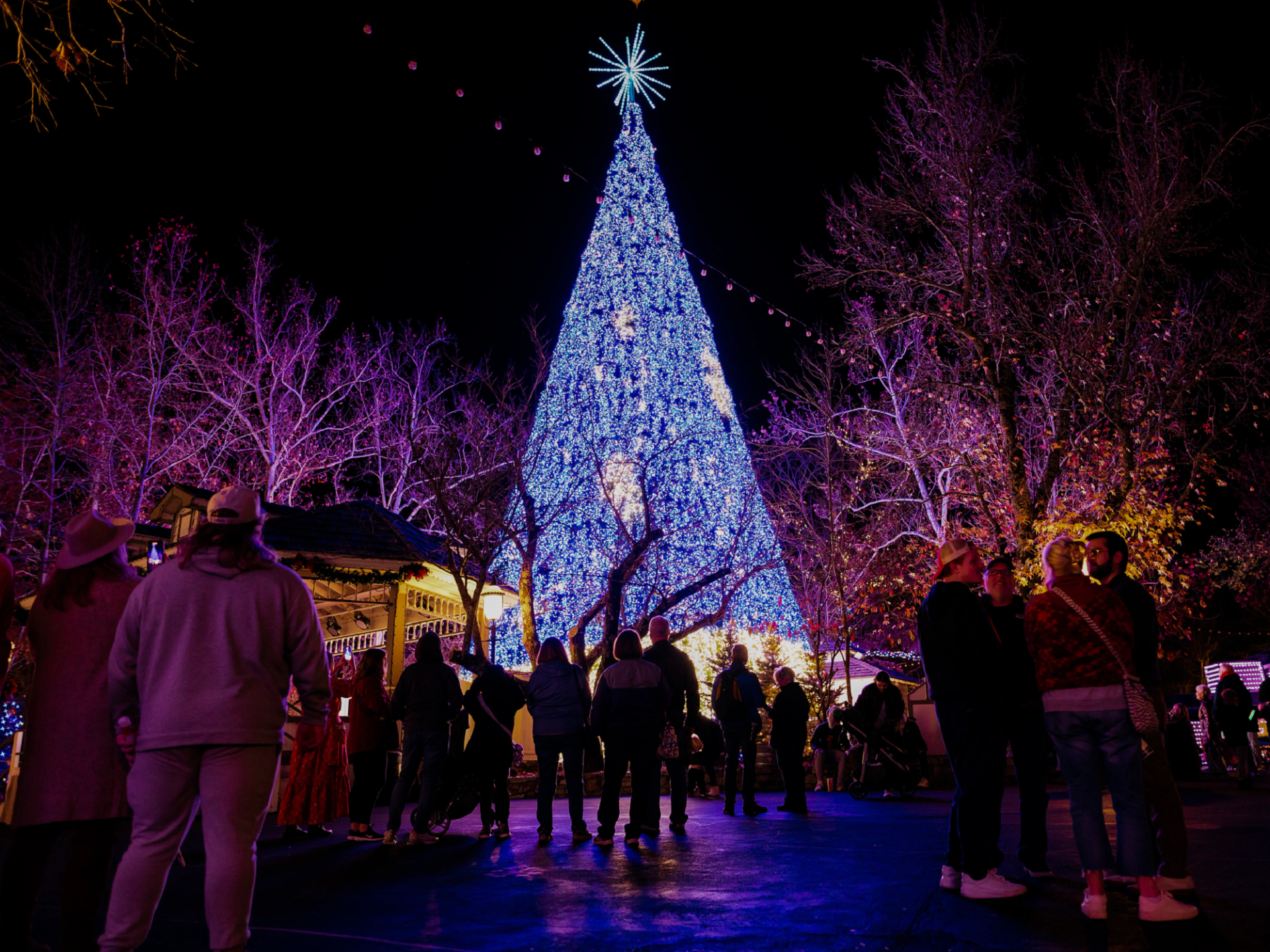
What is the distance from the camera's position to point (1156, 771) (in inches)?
195

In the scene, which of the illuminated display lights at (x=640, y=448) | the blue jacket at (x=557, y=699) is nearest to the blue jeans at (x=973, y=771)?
the blue jacket at (x=557, y=699)

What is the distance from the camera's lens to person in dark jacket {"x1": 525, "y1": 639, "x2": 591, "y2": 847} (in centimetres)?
822

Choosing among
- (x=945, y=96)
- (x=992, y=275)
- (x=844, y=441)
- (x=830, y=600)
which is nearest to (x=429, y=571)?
(x=844, y=441)

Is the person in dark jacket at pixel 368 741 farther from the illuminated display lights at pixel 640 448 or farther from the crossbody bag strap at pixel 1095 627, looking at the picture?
the illuminated display lights at pixel 640 448

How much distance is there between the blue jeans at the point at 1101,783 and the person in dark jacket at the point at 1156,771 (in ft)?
0.58

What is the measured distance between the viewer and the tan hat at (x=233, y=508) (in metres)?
3.64

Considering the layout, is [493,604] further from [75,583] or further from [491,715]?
[75,583]

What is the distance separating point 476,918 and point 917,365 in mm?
19165

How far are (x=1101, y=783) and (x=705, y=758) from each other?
8301mm

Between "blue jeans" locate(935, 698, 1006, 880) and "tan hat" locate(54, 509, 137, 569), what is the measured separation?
13.3ft

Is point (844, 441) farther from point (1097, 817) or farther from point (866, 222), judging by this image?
point (1097, 817)

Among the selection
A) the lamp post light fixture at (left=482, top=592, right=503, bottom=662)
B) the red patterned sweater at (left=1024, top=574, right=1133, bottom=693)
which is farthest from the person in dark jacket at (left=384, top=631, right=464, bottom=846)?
the lamp post light fixture at (left=482, top=592, right=503, bottom=662)

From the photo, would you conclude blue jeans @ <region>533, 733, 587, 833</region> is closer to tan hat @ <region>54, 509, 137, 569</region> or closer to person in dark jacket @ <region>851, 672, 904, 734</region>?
tan hat @ <region>54, 509, 137, 569</region>

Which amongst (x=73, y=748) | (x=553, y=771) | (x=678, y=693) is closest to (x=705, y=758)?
(x=678, y=693)
